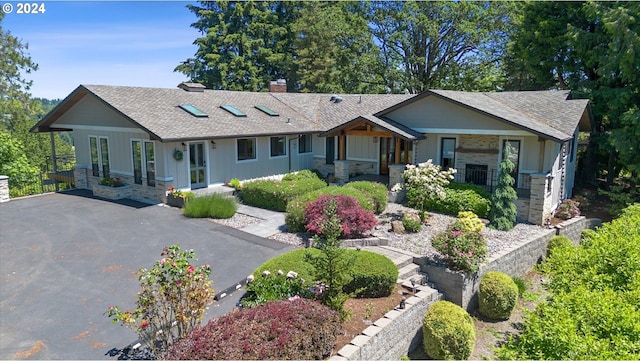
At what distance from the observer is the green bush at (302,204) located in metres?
13.3

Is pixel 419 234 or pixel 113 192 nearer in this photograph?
pixel 419 234

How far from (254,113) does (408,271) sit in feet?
46.4

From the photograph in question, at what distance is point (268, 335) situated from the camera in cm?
651

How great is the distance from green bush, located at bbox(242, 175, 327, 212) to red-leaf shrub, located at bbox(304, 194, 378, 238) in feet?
9.76

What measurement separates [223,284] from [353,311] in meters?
3.09

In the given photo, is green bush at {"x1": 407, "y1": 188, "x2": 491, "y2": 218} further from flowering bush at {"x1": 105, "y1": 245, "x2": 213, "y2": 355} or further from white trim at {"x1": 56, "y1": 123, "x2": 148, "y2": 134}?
white trim at {"x1": 56, "y1": 123, "x2": 148, "y2": 134}

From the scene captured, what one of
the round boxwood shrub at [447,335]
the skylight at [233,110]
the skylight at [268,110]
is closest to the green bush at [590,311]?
the round boxwood shrub at [447,335]

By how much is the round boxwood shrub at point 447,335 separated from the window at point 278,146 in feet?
45.6

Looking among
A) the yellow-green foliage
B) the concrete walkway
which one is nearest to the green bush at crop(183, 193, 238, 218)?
the concrete walkway

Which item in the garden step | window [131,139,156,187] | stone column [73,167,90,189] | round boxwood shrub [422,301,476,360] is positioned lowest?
round boxwood shrub [422,301,476,360]

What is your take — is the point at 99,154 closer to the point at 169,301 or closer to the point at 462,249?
the point at 169,301


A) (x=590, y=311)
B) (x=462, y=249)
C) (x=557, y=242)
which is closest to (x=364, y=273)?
(x=462, y=249)

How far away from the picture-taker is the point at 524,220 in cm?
1552

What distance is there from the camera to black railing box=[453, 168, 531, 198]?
1670 centimetres
